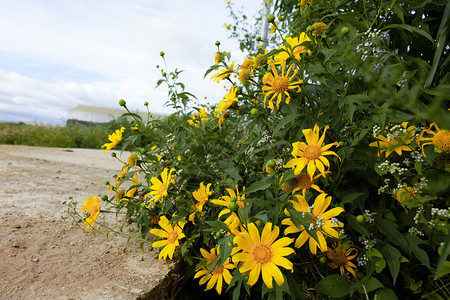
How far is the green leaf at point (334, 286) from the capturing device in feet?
2.88

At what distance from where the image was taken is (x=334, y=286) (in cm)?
89

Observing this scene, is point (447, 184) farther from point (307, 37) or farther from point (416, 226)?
point (307, 37)

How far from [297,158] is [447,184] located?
377 mm

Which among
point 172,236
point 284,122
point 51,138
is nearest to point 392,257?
point 284,122

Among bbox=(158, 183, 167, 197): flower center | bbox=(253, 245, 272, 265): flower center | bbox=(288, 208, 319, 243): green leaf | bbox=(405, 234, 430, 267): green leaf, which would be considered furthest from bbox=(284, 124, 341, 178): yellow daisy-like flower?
bbox=(158, 183, 167, 197): flower center

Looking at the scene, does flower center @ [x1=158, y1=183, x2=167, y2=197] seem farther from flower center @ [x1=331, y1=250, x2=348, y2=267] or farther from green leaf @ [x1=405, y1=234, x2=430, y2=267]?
green leaf @ [x1=405, y1=234, x2=430, y2=267]

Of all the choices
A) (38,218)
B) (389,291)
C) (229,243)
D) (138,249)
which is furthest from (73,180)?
(389,291)

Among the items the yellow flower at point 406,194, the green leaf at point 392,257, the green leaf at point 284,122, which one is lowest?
the green leaf at point 392,257

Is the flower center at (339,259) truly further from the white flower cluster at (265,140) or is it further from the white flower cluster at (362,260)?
the white flower cluster at (265,140)

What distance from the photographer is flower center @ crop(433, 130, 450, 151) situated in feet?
2.47

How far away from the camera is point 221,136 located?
A: 1.41 meters

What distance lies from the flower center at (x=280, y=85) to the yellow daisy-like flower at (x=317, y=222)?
34 cm

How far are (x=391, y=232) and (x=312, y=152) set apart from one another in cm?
33

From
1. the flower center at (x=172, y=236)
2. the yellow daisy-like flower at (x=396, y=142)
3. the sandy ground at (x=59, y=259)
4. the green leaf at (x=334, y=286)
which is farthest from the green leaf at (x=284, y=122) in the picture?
the sandy ground at (x=59, y=259)
